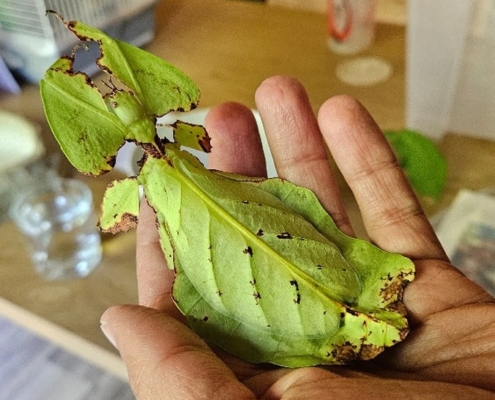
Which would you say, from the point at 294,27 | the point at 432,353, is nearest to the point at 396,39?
the point at 294,27

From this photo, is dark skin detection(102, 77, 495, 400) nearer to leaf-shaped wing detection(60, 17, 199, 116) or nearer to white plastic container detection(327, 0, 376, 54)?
leaf-shaped wing detection(60, 17, 199, 116)

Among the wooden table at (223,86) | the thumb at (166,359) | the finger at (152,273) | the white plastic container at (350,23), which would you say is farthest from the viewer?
the white plastic container at (350,23)

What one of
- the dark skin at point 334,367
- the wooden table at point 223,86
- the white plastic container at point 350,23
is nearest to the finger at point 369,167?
the dark skin at point 334,367

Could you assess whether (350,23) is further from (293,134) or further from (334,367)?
(334,367)

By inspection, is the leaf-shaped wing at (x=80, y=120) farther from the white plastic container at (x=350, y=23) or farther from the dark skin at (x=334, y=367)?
the white plastic container at (x=350, y=23)

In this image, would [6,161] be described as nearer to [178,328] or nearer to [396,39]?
[178,328]

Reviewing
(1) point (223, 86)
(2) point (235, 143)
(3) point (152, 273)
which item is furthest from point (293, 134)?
A: (1) point (223, 86)

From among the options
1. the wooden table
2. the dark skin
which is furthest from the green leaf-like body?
the wooden table
